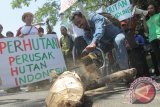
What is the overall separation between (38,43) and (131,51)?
2.01 m

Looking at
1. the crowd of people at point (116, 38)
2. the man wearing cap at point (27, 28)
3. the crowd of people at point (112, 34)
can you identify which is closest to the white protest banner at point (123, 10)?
the crowd of people at point (116, 38)

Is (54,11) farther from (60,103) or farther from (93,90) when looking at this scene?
(60,103)

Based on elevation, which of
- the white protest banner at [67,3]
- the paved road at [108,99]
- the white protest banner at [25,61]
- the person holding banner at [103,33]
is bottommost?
the paved road at [108,99]

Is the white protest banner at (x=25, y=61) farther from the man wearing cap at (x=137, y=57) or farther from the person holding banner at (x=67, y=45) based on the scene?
the man wearing cap at (x=137, y=57)

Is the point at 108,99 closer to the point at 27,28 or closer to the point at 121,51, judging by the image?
the point at 121,51

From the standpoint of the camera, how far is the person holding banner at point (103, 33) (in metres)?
7.27

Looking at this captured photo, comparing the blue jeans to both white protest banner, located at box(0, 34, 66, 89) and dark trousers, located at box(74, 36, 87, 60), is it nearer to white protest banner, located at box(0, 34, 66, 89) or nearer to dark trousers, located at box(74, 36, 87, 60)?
dark trousers, located at box(74, 36, 87, 60)

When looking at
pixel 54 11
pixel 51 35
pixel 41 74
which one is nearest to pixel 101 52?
pixel 41 74

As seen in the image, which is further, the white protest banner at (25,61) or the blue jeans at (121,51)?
the white protest banner at (25,61)

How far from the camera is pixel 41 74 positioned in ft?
30.9

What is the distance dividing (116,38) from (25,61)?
2582 mm

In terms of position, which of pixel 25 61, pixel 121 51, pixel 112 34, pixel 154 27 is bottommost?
pixel 25 61

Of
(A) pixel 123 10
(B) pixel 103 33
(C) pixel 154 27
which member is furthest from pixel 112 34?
(A) pixel 123 10

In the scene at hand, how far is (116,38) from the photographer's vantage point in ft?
24.4
